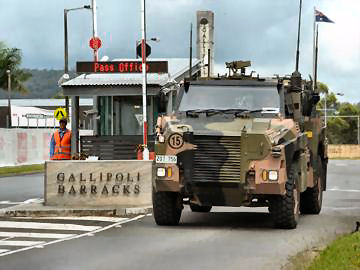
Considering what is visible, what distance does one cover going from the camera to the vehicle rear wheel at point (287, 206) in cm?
1521

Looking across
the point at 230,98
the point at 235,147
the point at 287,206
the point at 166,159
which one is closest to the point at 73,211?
the point at 166,159

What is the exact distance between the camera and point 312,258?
1140cm

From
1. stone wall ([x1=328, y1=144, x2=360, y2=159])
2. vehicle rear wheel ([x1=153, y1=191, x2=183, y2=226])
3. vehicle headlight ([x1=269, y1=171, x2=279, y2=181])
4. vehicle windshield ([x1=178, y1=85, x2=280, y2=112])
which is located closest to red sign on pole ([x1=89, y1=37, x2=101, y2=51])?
vehicle windshield ([x1=178, y1=85, x2=280, y2=112])

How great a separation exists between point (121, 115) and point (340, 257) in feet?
87.2

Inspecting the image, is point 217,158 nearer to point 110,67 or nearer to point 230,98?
point 230,98

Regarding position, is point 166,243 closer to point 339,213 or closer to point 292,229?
point 292,229

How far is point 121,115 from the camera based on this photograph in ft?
121

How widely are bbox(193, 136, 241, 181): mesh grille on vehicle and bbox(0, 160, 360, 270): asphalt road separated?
95cm

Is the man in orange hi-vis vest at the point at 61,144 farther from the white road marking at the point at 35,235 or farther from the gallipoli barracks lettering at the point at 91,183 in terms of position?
the white road marking at the point at 35,235

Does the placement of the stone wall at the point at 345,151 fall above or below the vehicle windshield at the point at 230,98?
below

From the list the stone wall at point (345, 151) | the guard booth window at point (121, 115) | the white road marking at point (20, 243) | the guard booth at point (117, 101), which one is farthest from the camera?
the stone wall at point (345, 151)

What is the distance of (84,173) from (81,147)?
15255 mm

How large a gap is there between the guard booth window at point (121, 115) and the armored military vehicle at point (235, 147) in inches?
784

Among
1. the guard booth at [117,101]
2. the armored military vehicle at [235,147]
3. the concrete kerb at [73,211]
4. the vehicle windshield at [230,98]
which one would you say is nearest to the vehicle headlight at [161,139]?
the armored military vehicle at [235,147]
